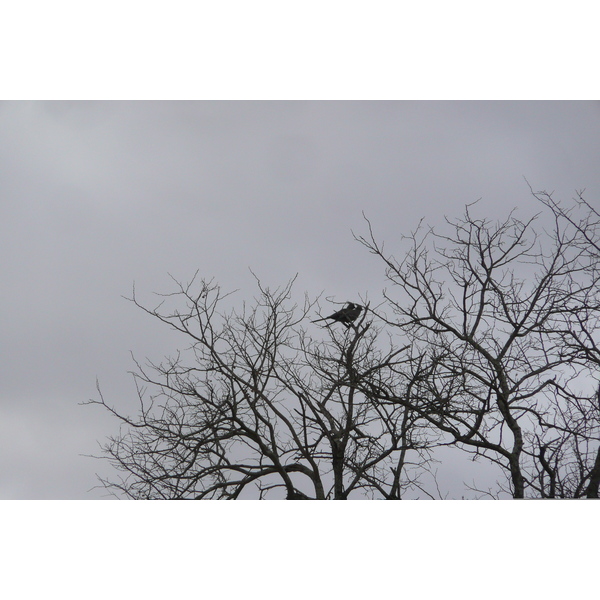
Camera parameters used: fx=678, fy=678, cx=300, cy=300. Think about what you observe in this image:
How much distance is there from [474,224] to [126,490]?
4.69 meters

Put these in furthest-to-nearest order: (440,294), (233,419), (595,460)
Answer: (440,294)
(233,419)
(595,460)

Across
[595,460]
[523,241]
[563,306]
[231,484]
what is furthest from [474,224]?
[231,484]

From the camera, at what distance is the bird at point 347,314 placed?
24.6 ft

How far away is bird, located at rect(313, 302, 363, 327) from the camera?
748 centimetres

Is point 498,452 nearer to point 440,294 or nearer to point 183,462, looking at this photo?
point 440,294

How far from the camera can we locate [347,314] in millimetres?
7500

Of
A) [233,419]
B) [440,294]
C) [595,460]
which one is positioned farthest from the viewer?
[440,294]

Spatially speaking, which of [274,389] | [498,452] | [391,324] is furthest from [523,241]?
[274,389]

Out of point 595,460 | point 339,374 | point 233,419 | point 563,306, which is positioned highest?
point 563,306

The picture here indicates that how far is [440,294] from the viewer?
7.31 metres

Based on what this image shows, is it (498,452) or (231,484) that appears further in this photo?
(231,484)

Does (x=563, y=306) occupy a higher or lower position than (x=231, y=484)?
higher

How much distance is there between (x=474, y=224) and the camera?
24.4 feet

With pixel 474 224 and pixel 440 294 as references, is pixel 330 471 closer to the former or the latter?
pixel 440 294
